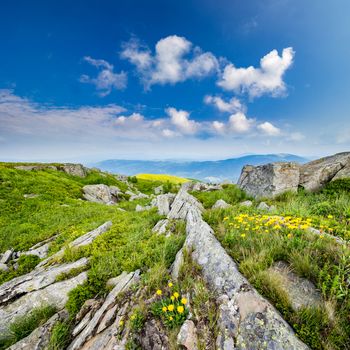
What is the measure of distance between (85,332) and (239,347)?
3.31 meters

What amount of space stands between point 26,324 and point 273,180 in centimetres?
1483

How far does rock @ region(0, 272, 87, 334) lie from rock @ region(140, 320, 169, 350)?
2.85 metres

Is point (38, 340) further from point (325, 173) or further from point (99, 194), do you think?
point (99, 194)

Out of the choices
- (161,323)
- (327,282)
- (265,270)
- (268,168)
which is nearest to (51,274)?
(161,323)

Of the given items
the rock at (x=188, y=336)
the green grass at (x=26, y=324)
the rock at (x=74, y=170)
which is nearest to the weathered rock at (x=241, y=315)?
the rock at (x=188, y=336)

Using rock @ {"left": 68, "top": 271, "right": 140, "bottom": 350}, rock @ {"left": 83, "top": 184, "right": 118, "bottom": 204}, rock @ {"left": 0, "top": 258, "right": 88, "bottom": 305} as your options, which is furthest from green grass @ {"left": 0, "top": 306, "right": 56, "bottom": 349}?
rock @ {"left": 83, "top": 184, "right": 118, "bottom": 204}

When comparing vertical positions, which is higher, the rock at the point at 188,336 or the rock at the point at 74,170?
the rock at the point at 74,170

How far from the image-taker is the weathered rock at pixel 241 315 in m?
2.95

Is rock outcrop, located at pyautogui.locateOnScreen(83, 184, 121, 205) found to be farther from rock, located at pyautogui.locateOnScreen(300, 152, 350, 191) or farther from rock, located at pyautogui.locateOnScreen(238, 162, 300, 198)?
rock, located at pyautogui.locateOnScreen(300, 152, 350, 191)

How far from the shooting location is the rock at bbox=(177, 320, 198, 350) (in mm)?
3242

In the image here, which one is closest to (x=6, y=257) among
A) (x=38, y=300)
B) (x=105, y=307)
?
(x=38, y=300)

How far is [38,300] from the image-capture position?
5156 mm

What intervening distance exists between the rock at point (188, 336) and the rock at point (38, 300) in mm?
3625

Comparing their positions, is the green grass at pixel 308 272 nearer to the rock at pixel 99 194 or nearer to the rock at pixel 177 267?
the rock at pixel 177 267
